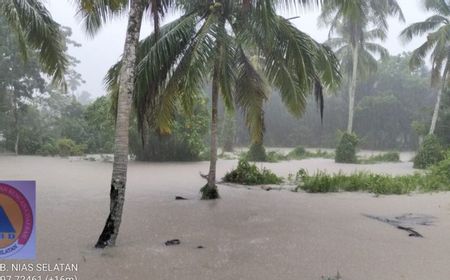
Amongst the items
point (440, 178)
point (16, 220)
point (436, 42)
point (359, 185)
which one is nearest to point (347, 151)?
point (436, 42)

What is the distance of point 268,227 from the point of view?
6312mm

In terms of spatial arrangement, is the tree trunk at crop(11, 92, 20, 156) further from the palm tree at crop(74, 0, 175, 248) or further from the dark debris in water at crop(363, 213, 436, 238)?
the dark debris in water at crop(363, 213, 436, 238)

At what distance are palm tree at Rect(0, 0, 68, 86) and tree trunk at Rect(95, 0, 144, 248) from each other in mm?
4105

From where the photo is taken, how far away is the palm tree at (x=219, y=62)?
7344 millimetres

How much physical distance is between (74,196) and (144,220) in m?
2.82

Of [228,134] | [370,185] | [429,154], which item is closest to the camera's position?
[370,185]

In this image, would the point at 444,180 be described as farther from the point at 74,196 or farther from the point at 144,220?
the point at 74,196

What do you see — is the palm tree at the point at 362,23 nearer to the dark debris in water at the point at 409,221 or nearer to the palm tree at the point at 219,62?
the palm tree at the point at 219,62

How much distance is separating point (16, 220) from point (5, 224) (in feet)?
0.33

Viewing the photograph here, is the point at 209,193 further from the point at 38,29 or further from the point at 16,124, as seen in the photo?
the point at 16,124

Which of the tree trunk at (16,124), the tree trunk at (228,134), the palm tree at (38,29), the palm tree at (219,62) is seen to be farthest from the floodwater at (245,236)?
the tree trunk at (228,134)

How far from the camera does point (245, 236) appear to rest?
5.78 m

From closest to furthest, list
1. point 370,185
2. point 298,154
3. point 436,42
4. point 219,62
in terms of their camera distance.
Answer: point 219,62
point 370,185
point 436,42
point 298,154

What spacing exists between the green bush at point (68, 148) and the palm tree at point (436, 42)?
16991 millimetres
